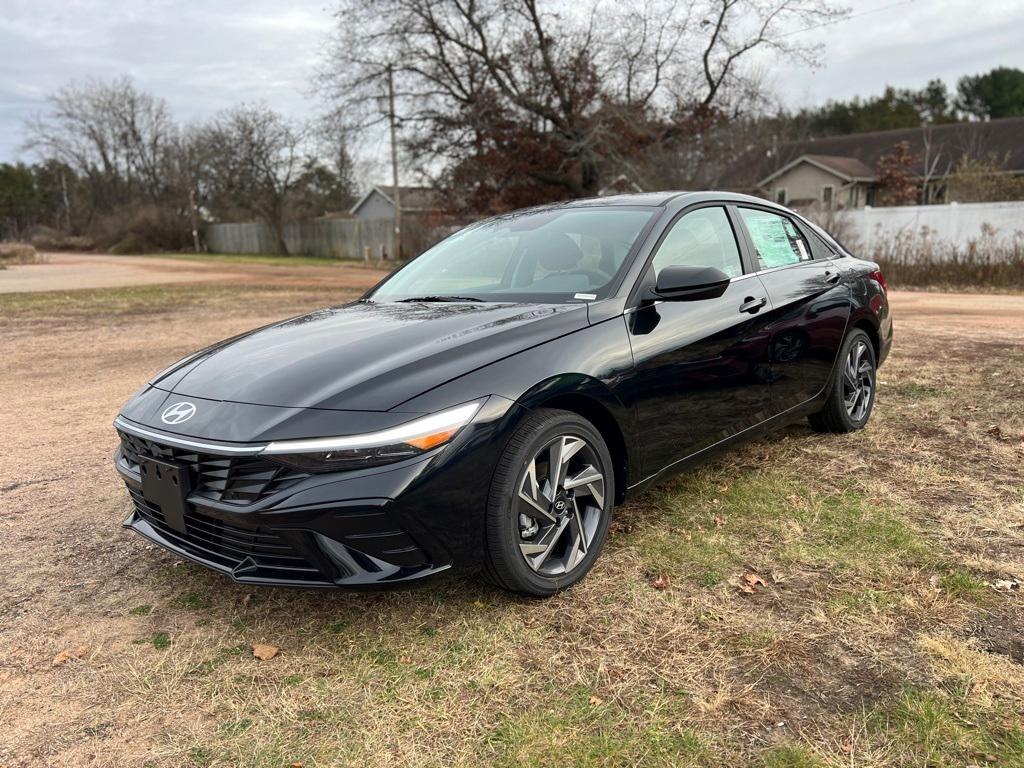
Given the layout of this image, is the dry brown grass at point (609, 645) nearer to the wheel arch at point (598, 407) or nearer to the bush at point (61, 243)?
the wheel arch at point (598, 407)

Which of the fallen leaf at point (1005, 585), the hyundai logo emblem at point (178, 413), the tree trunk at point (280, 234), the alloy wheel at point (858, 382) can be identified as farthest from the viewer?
the tree trunk at point (280, 234)

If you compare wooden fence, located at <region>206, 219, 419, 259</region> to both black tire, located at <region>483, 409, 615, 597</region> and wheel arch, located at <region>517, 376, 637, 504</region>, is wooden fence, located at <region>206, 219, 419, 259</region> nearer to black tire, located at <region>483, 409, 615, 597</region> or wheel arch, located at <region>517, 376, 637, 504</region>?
wheel arch, located at <region>517, 376, 637, 504</region>

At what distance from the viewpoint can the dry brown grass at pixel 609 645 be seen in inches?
86.3

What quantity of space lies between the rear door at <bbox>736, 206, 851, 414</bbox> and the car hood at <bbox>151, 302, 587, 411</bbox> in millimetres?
1434

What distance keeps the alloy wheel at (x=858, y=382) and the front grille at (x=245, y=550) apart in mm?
3621

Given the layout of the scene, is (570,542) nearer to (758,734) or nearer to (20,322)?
(758,734)

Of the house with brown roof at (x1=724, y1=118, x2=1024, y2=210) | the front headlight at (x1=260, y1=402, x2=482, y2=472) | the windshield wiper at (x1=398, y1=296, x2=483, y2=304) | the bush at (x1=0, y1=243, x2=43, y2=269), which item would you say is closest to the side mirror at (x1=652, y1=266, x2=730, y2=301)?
the windshield wiper at (x1=398, y1=296, x2=483, y2=304)

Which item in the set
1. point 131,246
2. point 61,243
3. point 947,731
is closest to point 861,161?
point 947,731

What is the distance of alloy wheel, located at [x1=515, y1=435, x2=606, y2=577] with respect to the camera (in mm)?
2797

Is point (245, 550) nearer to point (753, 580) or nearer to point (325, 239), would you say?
point (753, 580)

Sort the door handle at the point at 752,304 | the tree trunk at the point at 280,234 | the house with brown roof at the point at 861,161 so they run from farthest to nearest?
the tree trunk at the point at 280,234 < the house with brown roof at the point at 861,161 < the door handle at the point at 752,304

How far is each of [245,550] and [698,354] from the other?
2080 mm

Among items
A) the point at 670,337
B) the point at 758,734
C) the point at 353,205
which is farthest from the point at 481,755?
the point at 353,205

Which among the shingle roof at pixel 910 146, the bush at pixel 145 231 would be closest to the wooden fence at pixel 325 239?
the bush at pixel 145 231
